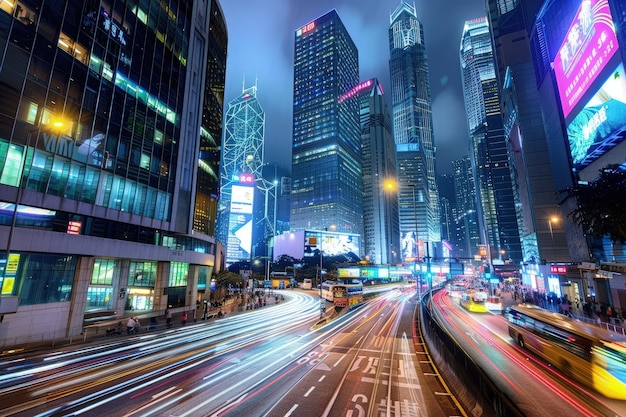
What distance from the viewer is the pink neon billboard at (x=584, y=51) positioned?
1233 inches

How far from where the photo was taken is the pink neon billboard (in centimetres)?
3133

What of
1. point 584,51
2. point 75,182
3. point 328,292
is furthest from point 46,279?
point 584,51

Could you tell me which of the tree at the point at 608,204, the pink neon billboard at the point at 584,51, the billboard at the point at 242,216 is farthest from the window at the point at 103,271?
the billboard at the point at 242,216

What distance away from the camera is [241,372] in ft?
46.5

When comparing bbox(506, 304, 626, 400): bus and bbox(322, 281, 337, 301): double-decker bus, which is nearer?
bbox(506, 304, 626, 400): bus

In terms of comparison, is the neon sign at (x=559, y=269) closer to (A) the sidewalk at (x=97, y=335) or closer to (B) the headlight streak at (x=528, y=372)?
(B) the headlight streak at (x=528, y=372)

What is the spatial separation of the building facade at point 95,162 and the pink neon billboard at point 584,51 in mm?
52974

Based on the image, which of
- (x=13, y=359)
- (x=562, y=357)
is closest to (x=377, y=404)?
(x=562, y=357)

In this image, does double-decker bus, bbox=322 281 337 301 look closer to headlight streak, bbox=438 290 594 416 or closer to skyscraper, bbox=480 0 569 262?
headlight streak, bbox=438 290 594 416

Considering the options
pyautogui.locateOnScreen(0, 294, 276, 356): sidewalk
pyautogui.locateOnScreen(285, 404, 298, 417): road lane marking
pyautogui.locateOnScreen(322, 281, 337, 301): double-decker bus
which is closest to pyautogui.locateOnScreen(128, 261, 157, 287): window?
pyautogui.locateOnScreen(0, 294, 276, 356): sidewalk

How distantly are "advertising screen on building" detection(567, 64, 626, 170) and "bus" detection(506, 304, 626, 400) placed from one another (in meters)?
27.8

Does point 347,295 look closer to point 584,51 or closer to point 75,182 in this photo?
point 75,182

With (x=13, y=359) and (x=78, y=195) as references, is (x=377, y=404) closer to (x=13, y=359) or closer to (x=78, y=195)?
(x=13, y=359)

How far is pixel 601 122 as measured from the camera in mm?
33375
